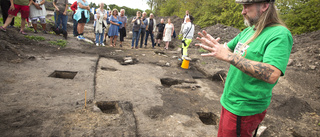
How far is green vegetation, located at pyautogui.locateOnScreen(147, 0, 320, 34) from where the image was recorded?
30.3 ft

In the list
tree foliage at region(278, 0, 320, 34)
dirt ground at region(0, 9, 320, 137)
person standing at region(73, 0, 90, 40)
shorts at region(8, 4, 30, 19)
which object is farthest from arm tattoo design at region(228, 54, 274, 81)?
tree foliage at region(278, 0, 320, 34)

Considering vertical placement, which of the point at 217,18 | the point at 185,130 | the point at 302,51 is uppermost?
the point at 217,18

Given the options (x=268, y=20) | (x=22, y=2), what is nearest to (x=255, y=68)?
(x=268, y=20)

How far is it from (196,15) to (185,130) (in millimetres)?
16153

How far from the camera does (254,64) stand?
124cm

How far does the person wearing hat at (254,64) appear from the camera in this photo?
121cm

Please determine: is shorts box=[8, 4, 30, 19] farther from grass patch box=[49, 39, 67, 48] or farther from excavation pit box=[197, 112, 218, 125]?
excavation pit box=[197, 112, 218, 125]

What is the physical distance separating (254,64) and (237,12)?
13418 millimetres

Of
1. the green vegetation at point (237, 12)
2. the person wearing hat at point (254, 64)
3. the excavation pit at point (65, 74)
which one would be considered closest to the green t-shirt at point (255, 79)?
the person wearing hat at point (254, 64)

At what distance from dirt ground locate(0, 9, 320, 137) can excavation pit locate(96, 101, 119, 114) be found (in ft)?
0.06

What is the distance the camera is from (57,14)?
786 centimetres

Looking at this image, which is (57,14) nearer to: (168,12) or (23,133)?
(23,133)

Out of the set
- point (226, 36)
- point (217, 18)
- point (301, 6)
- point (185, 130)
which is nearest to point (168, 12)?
point (217, 18)

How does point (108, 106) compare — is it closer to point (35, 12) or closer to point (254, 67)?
point (254, 67)
